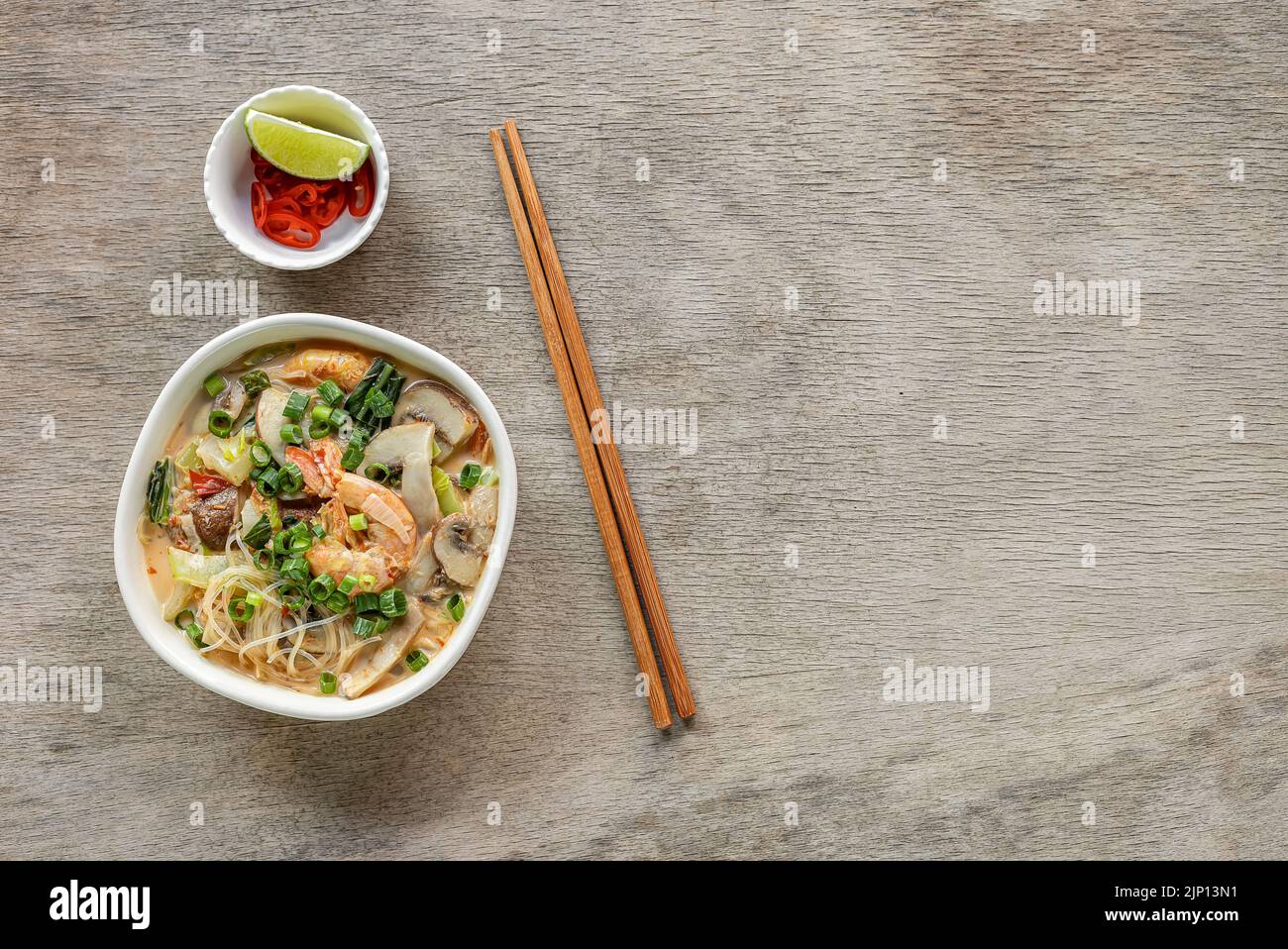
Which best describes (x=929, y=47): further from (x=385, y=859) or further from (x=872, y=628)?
(x=385, y=859)

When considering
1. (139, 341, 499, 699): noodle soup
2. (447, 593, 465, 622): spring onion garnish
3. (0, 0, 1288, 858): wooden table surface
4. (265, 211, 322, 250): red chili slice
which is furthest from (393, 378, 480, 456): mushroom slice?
(265, 211, 322, 250): red chili slice

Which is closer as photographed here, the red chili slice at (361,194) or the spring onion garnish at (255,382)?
the spring onion garnish at (255,382)

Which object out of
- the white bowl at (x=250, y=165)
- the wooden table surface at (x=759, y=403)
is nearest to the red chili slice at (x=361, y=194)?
the white bowl at (x=250, y=165)

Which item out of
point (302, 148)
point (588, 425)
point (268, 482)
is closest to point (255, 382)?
point (268, 482)

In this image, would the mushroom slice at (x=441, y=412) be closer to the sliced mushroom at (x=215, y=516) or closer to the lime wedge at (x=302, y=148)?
the sliced mushroom at (x=215, y=516)

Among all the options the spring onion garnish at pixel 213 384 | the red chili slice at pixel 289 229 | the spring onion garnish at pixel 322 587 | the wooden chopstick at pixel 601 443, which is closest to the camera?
the spring onion garnish at pixel 322 587

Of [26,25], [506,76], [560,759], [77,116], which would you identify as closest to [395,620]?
[560,759]

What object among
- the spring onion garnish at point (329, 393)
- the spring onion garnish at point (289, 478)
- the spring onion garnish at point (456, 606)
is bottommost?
the spring onion garnish at point (456, 606)
